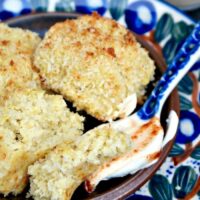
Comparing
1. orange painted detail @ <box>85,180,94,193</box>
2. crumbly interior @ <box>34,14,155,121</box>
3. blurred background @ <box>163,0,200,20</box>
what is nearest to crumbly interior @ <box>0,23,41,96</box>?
crumbly interior @ <box>34,14,155,121</box>

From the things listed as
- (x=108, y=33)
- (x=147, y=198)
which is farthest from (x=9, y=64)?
(x=147, y=198)

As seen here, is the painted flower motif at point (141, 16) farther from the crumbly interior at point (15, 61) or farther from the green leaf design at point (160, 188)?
the green leaf design at point (160, 188)

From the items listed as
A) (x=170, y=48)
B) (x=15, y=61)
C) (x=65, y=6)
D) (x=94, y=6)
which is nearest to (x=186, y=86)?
(x=170, y=48)

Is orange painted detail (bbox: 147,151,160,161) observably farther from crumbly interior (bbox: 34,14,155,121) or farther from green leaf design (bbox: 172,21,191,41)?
green leaf design (bbox: 172,21,191,41)

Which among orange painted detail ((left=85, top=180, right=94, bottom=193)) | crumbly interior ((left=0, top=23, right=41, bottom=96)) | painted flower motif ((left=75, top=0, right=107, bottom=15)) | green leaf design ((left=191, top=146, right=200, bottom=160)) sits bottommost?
orange painted detail ((left=85, top=180, right=94, bottom=193))

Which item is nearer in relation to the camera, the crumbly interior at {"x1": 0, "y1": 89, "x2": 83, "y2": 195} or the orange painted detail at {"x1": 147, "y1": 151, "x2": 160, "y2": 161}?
the crumbly interior at {"x1": 0, "y1": 89, "x2": 83, "y2": 195}

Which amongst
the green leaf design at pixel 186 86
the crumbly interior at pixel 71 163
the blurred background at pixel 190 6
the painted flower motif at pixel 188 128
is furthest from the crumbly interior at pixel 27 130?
the blurred background at pixel 190 6
